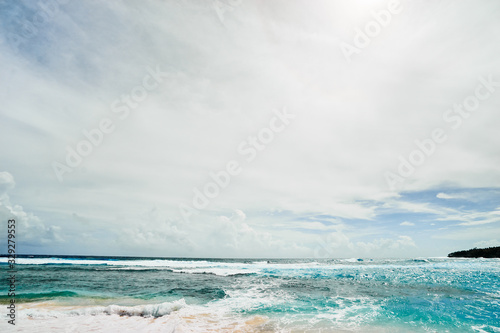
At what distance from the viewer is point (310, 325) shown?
12070mm

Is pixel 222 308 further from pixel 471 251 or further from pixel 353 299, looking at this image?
pixel 471 251

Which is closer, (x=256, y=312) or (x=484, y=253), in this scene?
(x=256, y=312)

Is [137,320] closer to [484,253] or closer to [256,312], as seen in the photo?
[256,312]

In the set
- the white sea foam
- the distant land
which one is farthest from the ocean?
the distant land

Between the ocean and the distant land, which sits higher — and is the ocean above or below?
above

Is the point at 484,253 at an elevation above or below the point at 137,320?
below

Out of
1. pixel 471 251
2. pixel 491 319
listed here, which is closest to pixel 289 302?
pixel 491 319

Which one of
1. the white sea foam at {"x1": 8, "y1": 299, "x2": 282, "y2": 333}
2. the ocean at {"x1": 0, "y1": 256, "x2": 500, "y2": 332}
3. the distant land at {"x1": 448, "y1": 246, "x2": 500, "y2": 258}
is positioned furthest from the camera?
the distant land at {"x1": 448, "y1": 246, "x2": 500, "y2": 258}

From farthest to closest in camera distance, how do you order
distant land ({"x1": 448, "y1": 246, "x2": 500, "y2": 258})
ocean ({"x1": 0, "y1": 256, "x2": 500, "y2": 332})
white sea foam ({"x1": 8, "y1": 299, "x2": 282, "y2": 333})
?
distant land ({"x1": 448, "y1": 246, "x2": 500, "y2": 258}) → ocean ({"x1": 0, "y1": 256, "x2": 500, "y2": 332}) → white sea foam ({"x1": 8, "y1": 299, "x2": 282, "y2": 333})

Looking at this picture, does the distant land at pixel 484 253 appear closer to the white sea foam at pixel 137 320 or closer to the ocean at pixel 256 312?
the ocean at pixel 256 312

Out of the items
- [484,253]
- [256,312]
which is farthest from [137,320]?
[484,253]

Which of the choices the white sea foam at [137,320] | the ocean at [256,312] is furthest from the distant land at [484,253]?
the white sea foam at [137,320]

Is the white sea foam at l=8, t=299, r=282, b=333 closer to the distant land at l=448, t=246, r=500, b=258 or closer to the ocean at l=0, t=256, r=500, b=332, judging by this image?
the ocean at l=0, t=256, r=500, b=332

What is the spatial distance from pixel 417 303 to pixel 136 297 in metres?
20.2
